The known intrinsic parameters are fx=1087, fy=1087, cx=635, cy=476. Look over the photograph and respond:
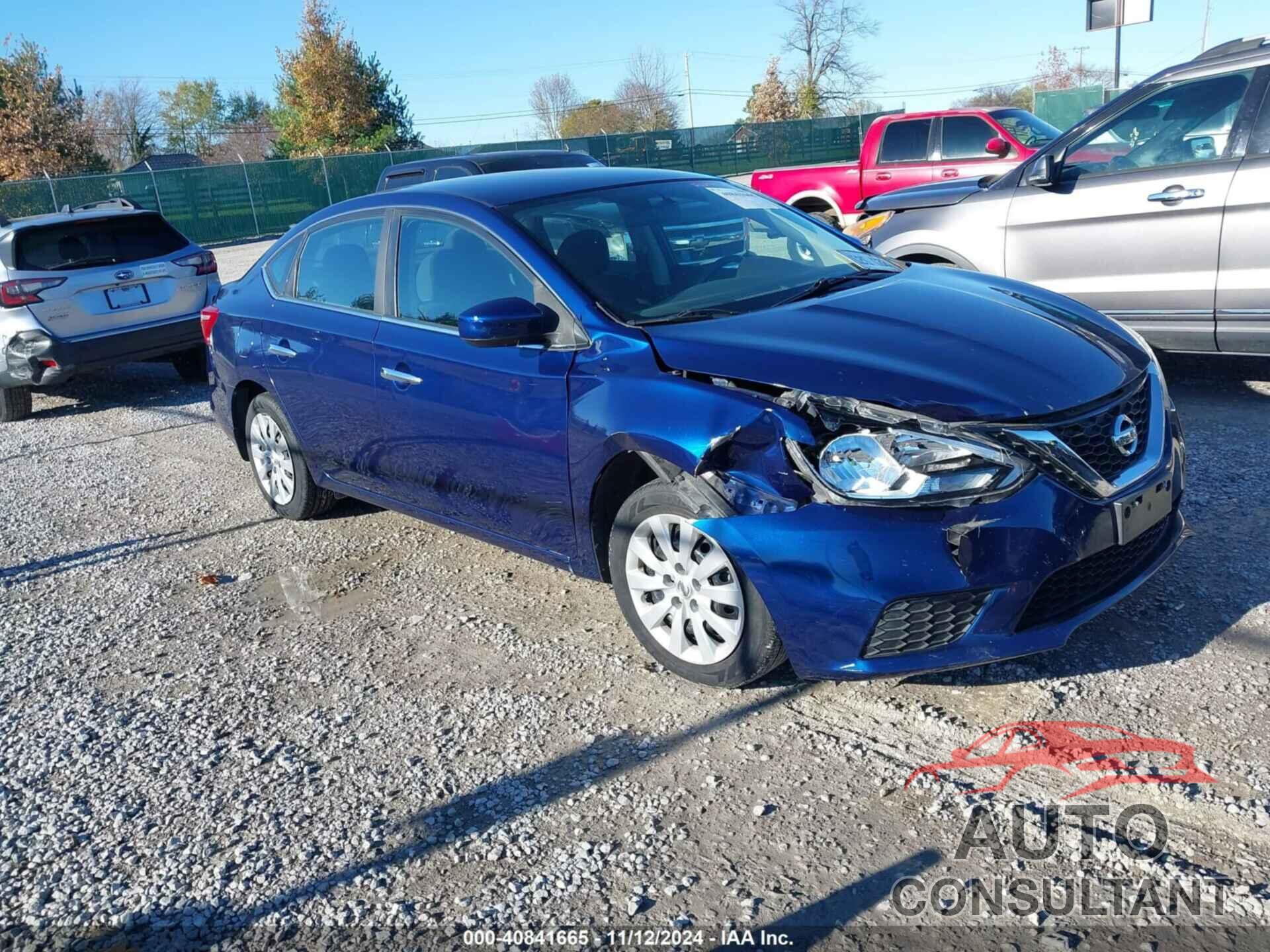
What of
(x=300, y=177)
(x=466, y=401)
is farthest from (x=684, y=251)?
(x=300, y=177)

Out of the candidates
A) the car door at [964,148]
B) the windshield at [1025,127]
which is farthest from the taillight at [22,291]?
the windshield at [1025,127]

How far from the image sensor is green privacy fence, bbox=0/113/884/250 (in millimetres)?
29891

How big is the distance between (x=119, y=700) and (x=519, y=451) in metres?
1.73

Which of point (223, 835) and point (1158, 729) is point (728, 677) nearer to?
point (1158, 729)

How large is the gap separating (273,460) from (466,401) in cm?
198

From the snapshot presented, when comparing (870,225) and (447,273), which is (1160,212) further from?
(447,273)

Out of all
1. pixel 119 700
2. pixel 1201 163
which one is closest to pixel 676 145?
pixel 1201 163

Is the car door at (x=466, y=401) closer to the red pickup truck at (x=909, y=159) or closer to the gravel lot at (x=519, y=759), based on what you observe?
the gravel lot at (x=519, y=759)

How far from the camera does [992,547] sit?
3.07m

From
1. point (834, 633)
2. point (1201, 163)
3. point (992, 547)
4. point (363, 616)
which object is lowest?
point (363, 616)

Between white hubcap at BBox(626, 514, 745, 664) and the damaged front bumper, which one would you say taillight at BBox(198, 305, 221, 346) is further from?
the damaged front bumper

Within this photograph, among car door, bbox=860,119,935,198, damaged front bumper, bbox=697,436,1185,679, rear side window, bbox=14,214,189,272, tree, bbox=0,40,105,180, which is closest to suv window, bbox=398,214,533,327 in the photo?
damaged front bumper, bbox=697,436,1185,679

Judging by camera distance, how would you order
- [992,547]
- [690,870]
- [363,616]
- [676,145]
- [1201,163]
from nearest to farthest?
[690,870] < [992,547] < [363,616] < [1201,163] < [676,145]

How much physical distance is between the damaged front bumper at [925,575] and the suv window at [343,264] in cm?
236
